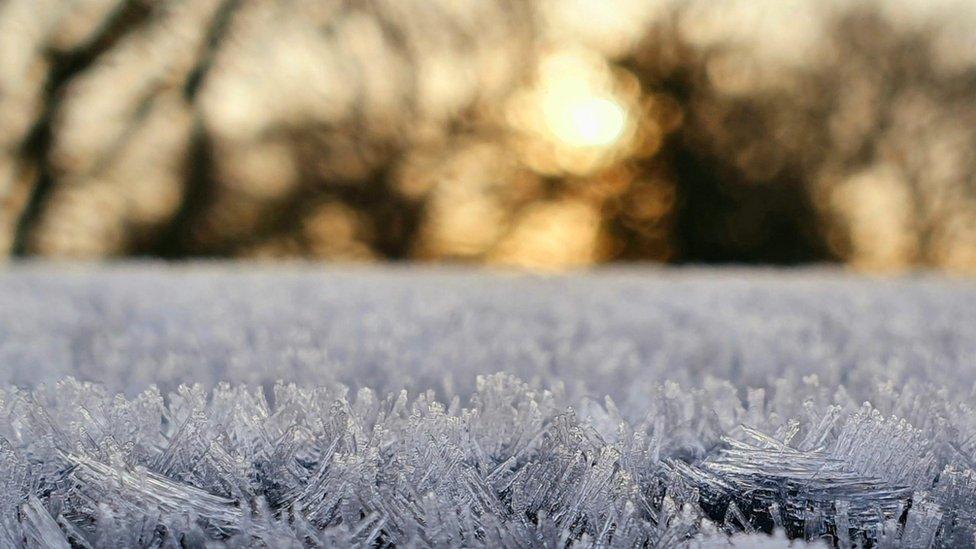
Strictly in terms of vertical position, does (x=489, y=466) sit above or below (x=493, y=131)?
below

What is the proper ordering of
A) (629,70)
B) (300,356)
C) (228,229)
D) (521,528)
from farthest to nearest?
(629,70) → (228,229) → (300,356) → (521,528)

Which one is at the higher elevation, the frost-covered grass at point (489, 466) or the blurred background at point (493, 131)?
the blurred background at point (493, 131)

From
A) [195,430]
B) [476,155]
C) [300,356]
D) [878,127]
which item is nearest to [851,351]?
[300,356]

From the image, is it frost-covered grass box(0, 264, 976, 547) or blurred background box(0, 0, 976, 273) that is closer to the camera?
frost-covered grass box(0, 264, 976, 547)

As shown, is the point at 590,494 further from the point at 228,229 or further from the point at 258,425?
the point at 228,229

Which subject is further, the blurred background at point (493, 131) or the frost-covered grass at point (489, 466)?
the blurred background at point (493, 131)

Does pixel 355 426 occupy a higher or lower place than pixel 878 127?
lower

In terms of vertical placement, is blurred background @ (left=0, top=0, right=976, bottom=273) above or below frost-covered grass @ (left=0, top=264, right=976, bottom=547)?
above

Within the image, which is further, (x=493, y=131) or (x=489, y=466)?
(x=493, y=131)
